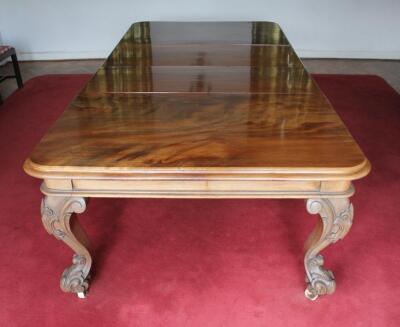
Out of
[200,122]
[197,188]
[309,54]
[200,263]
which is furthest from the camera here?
[309,54]

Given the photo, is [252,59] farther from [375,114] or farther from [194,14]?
[194,14]

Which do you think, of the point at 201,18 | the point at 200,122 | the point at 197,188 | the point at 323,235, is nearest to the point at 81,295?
the point at 197,188

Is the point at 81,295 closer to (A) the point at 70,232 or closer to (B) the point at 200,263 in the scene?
(A) the point at 70,232

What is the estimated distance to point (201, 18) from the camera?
416 centimetres

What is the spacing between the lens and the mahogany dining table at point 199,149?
113 centimetres

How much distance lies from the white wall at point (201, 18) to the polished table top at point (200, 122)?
2.12 meters

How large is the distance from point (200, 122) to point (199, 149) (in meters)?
0.22

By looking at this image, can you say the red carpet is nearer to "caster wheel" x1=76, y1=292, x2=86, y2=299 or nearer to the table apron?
"caster wheel" x1=76, y1=292, x2=86, y2=299

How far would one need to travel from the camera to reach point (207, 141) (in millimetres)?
1265

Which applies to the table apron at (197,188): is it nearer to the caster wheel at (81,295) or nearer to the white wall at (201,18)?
the caster wheel at (81,295)

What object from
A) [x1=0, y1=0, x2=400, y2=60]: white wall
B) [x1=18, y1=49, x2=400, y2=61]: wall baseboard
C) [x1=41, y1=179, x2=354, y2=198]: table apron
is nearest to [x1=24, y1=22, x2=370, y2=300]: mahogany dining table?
[x1=41, y1=179, x2=354, y2=198]: table apron

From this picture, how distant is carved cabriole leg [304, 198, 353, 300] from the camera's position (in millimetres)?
1201

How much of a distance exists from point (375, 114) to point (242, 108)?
1787 millimetres

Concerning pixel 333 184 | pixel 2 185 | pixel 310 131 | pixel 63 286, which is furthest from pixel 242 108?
pixel 2 185
